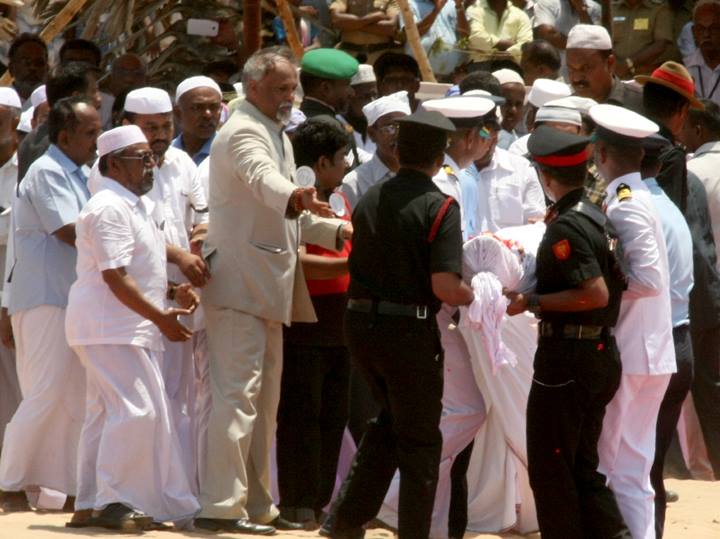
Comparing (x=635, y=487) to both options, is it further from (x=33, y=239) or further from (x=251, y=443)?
(x=33, y=239)

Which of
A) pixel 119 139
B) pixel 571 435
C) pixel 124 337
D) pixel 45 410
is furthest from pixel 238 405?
pixel 571 435

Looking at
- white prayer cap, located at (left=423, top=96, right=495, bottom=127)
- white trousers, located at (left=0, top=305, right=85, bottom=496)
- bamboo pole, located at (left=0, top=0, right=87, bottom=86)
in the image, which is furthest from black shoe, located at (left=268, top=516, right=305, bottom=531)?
bamboo pole, located at (left=0, top=0, right=87, bottom=86)

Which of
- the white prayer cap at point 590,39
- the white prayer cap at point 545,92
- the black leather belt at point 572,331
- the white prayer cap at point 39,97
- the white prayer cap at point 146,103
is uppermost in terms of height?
the white prayer cap at point 590,39

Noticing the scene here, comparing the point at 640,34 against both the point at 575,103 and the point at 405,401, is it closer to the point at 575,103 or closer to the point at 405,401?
the point at 575,103

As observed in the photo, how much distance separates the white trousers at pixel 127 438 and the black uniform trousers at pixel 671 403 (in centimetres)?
226

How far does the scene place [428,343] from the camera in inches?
292

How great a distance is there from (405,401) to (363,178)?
7.80ft

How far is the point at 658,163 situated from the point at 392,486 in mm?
2146

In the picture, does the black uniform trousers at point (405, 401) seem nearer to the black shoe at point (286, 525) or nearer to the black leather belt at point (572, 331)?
the black leather belt at point (572, 331)

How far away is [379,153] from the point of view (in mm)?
9633

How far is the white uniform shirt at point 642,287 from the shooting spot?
7.30 meters

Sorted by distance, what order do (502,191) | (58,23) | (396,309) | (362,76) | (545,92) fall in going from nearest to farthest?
(396,309) → (502,191) → (545,92) → (362,76) → (58,23)

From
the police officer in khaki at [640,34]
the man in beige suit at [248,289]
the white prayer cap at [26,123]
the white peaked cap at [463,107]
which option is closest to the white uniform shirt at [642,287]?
the white peaked cap at [463,107]

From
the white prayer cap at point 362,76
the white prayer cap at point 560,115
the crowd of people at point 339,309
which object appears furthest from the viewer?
the white prayer cap at point 362,76
